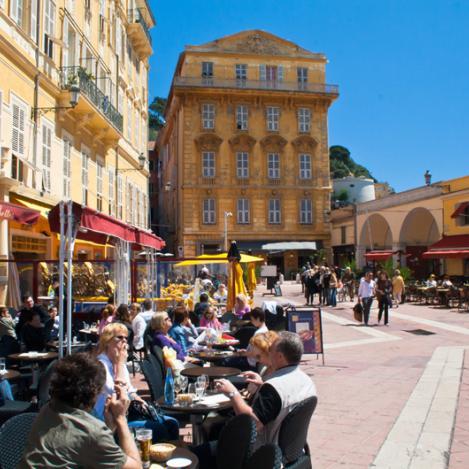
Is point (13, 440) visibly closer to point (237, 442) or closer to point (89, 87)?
point (237, 442)

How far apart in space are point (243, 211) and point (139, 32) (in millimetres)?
18848

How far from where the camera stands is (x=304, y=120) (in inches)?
1693

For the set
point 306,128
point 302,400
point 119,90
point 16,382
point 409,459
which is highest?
point 306,128

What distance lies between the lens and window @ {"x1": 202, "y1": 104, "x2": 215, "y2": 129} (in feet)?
136

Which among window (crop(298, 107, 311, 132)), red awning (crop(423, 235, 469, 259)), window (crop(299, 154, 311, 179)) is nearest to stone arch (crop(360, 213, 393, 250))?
window (crop(299, 154, 311, 179))

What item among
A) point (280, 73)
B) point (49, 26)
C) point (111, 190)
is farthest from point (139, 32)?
point (280, 73)

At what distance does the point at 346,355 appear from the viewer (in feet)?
34.7

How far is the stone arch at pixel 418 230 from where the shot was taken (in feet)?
112

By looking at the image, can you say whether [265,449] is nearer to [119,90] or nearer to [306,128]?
[119,90]

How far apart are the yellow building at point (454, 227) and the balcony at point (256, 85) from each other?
53.7 ft

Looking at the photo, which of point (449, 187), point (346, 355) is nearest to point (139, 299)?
point (346, 355)

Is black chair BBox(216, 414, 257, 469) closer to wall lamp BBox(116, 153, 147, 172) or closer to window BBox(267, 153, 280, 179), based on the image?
wall lamp BBox(116, 153, 147, 172)

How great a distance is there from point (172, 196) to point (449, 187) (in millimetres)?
24923

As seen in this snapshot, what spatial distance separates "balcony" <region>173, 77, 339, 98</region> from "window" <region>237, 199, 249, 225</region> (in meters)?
8.93
